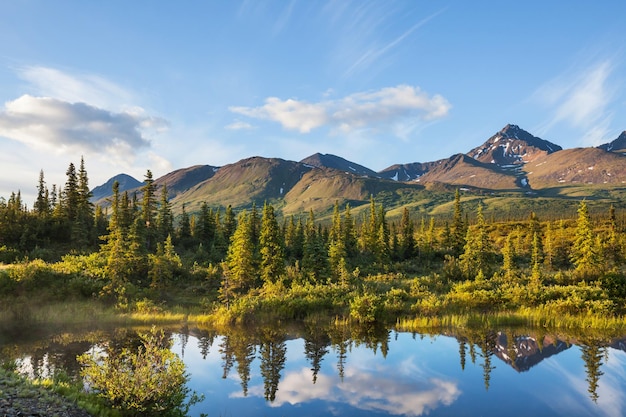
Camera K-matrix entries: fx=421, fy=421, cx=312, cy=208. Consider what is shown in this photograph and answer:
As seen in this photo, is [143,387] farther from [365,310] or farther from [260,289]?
[260,289]

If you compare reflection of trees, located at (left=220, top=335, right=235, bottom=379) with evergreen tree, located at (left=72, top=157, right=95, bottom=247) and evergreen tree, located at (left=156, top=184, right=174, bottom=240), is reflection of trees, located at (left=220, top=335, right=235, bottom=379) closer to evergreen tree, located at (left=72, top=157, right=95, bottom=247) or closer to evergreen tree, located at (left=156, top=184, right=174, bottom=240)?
evergreen tree, located at (left=72, top=157, right=95, bottom=247)

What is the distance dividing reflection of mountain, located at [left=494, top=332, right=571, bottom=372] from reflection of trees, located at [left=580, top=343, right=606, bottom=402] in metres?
1.19

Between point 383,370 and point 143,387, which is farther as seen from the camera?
point 383,370

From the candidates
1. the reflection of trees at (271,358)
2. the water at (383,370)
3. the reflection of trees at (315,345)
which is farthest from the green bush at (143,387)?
the reflection of trees at (315,345)

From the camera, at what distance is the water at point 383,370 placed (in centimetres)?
1731

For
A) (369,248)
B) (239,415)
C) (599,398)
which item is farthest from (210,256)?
(599,398)

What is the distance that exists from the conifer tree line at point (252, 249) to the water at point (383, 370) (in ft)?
42.6

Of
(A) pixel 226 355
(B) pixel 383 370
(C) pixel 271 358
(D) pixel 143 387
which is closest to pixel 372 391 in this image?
(B) pixel 383 370

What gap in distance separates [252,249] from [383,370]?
31.0m

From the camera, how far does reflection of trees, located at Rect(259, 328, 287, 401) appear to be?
19.6 meters

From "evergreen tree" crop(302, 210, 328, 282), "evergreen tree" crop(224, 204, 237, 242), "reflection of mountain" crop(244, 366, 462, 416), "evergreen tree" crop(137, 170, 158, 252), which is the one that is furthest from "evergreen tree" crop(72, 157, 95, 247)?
"reflection of mountain" crop(244, 366, 462, 416)

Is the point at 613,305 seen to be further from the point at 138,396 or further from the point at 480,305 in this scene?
the point at 138,396

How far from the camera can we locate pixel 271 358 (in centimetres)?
2395

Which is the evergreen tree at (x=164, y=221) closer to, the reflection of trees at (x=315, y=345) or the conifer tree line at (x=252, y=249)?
the conifer tree line at (x=252, y=249)
